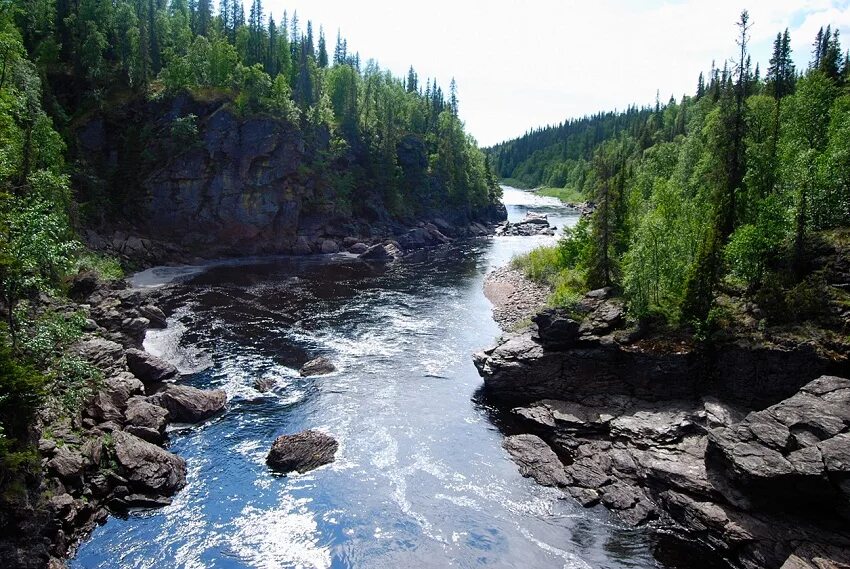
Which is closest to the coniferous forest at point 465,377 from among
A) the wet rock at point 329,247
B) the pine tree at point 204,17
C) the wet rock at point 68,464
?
the wet rock at point 68,464

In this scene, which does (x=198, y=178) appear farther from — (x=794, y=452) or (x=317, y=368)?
(x=794, y=452)

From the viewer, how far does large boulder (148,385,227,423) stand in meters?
30.7

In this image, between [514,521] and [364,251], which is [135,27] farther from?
[514,521]

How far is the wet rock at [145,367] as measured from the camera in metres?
33.9

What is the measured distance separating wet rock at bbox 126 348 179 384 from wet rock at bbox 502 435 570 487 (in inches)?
914

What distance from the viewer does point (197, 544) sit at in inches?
847

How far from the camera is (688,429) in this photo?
94.0ft

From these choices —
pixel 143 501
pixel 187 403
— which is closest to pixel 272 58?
pixel 187 403

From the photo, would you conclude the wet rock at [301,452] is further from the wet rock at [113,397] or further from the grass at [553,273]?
the grass at [553,273]

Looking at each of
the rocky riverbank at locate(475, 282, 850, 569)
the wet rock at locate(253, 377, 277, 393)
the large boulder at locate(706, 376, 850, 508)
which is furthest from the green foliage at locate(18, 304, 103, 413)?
the large boulder at locate(706, 376, 850, 508)

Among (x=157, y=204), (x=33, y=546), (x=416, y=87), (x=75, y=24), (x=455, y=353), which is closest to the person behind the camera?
(x=33, y=546)

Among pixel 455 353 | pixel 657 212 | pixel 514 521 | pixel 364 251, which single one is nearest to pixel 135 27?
pixel 364 251

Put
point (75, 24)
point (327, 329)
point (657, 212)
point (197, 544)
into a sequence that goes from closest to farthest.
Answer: point (197, 544) < point (657, 212) < point (327, 329) < point (75, 24)

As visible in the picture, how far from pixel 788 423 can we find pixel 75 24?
354ft
